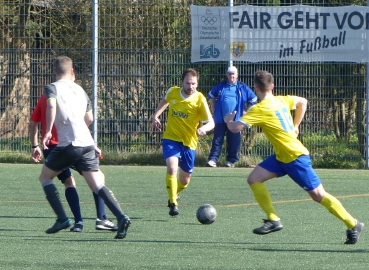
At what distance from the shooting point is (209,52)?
1730cm

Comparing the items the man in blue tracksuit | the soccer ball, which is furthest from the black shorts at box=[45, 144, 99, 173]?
the man in blue tracksuit

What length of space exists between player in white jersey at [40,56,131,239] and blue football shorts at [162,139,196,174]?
2.23 meters

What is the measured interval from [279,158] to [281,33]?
9468 millimetres

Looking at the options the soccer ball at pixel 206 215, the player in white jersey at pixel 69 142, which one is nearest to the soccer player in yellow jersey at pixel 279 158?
the soccer ball at pixel 206 215

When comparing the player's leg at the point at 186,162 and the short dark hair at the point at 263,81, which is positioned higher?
the short dark hair at the point at 263,81

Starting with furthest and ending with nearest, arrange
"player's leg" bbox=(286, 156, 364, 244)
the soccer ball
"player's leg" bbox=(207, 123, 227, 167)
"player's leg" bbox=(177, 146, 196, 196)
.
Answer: "player's leg" bbox=(207, 123, 227, 167)
"player's leg" bbox=(177, 146, 196, 196)
the soccer ball
"player's leg" bbox=(286, 156, 364, 244)

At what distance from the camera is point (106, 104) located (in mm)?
17812

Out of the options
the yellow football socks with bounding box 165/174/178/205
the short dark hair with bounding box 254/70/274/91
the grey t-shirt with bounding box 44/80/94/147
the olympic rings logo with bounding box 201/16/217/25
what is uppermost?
the olympic rings logo with bounding box 201/16/217/25

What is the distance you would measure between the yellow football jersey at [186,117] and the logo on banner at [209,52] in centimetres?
682

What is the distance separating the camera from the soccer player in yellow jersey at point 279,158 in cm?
779

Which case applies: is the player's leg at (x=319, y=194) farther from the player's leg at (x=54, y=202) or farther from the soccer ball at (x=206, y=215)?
the player's leg at (x=54, y=202)

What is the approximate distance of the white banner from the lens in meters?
17.0

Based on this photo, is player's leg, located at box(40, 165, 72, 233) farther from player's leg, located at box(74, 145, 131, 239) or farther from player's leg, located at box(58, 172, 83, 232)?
player's leg, located at box(58, 172, 83, 232)

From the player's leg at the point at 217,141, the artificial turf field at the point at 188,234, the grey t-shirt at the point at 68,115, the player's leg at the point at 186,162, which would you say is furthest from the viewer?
the player's leg at the point at 217,141
